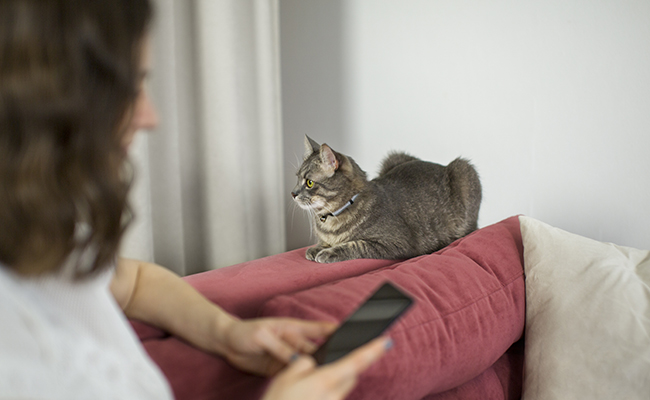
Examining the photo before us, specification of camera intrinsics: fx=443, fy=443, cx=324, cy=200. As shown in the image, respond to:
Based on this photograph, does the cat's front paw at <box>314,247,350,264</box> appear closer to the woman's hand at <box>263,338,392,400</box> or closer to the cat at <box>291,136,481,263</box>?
the cat at <box>291,136,481,263</box>

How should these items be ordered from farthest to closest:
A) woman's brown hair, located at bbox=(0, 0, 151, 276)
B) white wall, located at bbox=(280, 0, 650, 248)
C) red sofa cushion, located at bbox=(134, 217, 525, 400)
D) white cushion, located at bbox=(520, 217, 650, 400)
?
white wall, located at bbox=(280, 0, 650, 248), white cushion, located at bbox=(520, 217, 650, 400), red sofa cushion, located at bbox=(134, 217, 525, 400), woman's brown hair, located at bbox=(0, 0, 151, 276)

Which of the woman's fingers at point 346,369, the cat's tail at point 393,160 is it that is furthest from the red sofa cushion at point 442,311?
the cat's tail at point 393,160

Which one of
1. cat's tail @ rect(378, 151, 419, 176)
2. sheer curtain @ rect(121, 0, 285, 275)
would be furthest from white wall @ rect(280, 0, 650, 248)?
sheer curtain @ rect(121, 0, 285, 275)

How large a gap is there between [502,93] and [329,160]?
0.60 m

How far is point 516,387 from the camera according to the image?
0.96 meters

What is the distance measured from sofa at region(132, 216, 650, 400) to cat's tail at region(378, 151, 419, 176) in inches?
22.6

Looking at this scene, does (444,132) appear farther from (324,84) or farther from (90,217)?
(90,217)

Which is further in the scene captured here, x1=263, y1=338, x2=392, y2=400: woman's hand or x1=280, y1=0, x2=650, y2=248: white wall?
x1=280, y1=0, x2=650, y2=248: white wall

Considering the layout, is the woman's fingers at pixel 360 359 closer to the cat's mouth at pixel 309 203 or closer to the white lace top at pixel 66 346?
the white lace top at pixel 66 346

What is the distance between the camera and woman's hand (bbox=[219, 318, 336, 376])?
1.72 feet

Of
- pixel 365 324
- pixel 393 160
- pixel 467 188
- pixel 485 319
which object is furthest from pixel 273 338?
pixel 393 160

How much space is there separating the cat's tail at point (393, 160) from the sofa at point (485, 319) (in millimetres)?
573

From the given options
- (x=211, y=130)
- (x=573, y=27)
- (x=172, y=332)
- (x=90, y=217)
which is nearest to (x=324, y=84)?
(x=211, y=130)

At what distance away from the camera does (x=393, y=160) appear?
1.62 meters
